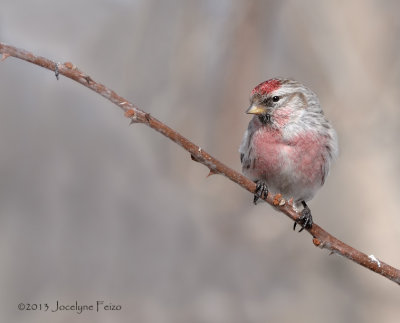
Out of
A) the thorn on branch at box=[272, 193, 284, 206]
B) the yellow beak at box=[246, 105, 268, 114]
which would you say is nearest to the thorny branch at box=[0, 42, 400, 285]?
the thorn on branch at box=[272, 193, 284, 206]

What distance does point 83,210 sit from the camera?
18.4ft

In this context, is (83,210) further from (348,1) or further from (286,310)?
(348,1)

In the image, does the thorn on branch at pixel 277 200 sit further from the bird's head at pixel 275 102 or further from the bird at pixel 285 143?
the bird's head at pixel 275 102

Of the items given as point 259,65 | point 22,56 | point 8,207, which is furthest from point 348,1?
point 22,56

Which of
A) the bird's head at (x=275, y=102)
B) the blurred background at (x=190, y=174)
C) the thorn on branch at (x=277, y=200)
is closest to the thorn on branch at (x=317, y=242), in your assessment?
the thorn on branch at (x=277, y=200)

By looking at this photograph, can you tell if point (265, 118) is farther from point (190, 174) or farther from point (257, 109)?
point (190, 174)

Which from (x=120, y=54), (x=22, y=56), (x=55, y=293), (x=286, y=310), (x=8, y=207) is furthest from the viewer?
(x=120, y=54)

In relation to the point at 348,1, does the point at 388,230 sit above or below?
below

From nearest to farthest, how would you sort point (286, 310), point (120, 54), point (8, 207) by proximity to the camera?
point (8, 207)
point (286, 310)
point (120, 54)

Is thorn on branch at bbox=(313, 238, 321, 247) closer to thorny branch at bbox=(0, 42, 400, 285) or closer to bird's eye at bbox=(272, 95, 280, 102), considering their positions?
thorny branch at bbox=(0, 42, 400, 285)

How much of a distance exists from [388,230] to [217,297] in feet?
5.38

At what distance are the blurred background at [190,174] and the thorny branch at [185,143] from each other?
2.43 m

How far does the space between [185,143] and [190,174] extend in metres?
4.04

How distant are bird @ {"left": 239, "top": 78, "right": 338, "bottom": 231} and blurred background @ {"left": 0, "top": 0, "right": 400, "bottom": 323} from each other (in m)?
1.79
